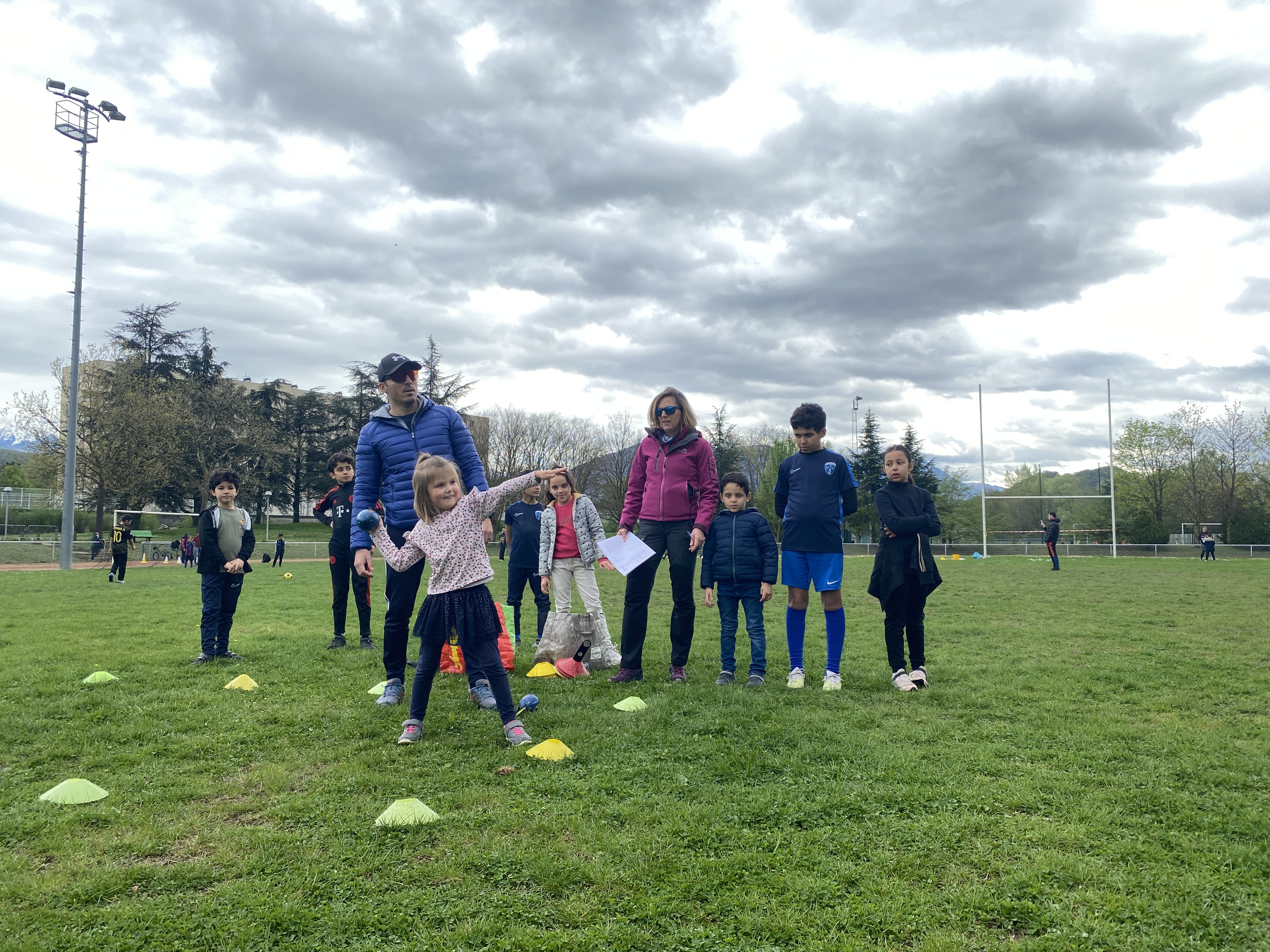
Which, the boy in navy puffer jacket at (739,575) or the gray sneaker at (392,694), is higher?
the boy in navy puffer jacket at (739,575)

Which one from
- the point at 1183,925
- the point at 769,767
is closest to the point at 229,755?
the point at 769,767

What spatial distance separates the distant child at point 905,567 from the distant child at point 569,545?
2448 mm

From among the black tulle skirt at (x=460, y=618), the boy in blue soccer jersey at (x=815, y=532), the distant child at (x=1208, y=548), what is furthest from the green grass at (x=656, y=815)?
the distant child at (x=1208, y=548)

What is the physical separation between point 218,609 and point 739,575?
191 inches

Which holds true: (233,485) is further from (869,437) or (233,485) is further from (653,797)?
(869,437)

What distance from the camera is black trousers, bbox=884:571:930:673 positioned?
5.89m

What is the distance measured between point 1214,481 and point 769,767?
5616 cm

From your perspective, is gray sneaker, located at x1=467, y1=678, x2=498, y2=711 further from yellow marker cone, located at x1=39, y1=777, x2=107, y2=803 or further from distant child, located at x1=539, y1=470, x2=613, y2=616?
yellow marker cone, located at x1=39, y1=777, x2=107, y2=803

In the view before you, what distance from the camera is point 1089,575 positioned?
20391 mm

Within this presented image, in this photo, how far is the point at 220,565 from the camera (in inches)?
271

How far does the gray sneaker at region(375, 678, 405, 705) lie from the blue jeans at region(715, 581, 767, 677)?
248 cm

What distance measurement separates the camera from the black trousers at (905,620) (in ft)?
19.3

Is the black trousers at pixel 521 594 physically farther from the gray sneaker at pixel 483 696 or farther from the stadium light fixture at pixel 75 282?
the stadium light fixture at pixel 75 282

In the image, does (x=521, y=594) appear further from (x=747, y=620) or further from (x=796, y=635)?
(x=796, y=635)
